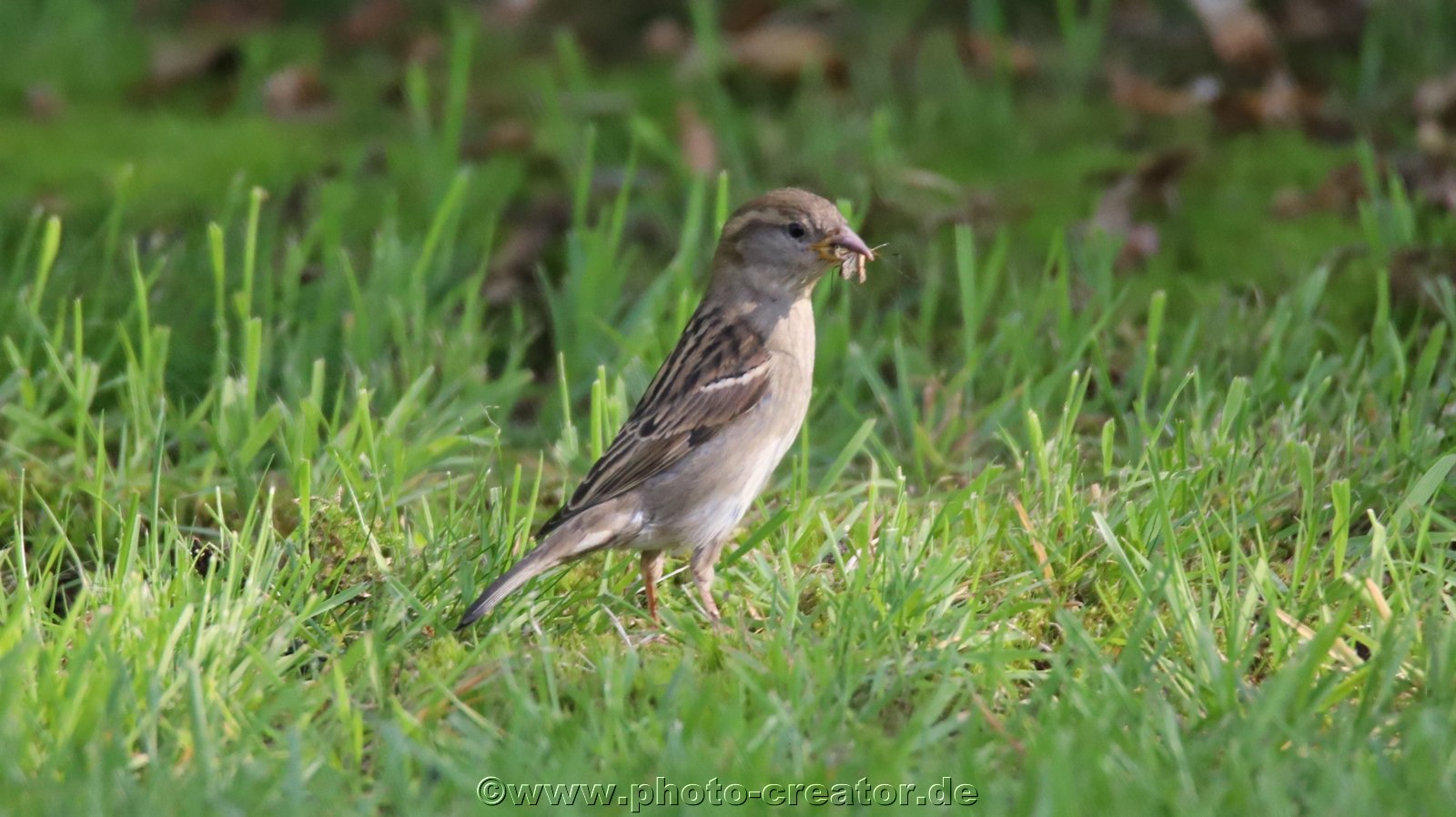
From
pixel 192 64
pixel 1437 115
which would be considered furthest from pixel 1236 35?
pixel 192 64

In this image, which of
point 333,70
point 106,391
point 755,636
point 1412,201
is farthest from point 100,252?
point 1412,201

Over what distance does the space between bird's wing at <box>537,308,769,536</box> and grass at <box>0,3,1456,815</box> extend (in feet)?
0.67

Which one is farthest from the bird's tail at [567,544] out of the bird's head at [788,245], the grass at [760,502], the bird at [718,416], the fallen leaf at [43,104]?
the fallen leaf at [43,104]

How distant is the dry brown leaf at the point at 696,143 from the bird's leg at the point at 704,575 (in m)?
2.84

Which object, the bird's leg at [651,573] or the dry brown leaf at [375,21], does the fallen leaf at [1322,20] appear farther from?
the bird's leg at [651,573]

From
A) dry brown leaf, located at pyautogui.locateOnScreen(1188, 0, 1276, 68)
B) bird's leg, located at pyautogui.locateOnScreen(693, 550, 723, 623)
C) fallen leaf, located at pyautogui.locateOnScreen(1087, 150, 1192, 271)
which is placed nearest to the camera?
bird's leg, located at pyautogui.locateOnScreen(693, 550, 723, 623)

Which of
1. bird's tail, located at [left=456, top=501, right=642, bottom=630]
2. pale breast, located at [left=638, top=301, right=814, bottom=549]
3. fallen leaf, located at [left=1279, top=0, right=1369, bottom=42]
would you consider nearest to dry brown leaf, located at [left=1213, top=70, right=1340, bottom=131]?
fallen leaf, located at [left=1279, top=0, right=1369, bottom=42]

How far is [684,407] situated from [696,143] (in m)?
2.85

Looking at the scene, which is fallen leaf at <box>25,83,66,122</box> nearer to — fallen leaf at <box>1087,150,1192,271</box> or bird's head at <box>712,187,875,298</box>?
bird's head at <box>712,187,875,298</box>

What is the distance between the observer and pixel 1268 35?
8258mm

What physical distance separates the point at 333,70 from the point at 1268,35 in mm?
4296

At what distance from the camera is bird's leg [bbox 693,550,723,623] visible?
181 inches

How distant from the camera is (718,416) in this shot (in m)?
4.86

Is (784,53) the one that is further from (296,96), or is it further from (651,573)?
(651,573)
